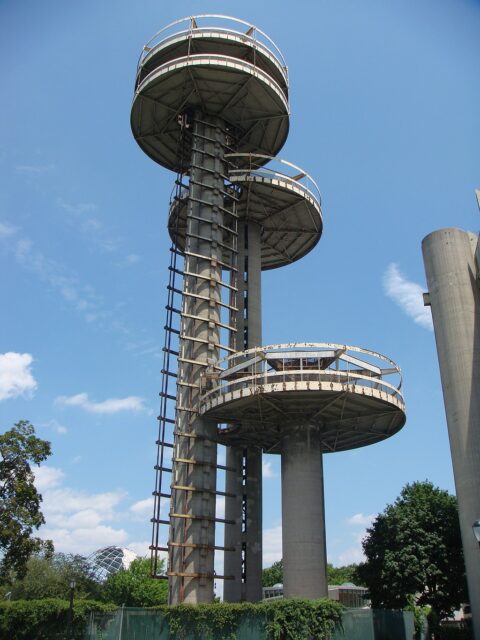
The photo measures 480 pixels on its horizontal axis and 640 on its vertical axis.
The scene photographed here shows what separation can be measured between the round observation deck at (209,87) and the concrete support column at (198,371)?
2.31 meters

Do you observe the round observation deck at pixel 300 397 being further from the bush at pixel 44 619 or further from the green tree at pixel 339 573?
the green tree at pixel 339 573

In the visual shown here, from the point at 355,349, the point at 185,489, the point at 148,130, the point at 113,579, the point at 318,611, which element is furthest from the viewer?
the point at 113,579

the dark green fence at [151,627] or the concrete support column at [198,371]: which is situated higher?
the concrete support column at [198,371]

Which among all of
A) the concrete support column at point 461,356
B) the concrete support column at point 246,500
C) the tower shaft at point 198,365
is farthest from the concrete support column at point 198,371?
the concrete support column at point 461,356

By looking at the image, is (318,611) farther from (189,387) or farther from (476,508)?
(189,387)

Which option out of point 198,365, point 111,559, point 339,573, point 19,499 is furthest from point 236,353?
point 339,573

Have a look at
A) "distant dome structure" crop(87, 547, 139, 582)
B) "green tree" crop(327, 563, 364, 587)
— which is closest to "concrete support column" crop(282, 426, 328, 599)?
"distant dome structure" crop(87, 547, 139, 582)

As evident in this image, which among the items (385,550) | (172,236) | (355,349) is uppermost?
(172,236)

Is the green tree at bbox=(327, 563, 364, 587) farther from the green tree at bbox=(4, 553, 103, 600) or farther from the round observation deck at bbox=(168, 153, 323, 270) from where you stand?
the round observation deck at bbox=(168, 153, 323, 270)

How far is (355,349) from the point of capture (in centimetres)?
4172

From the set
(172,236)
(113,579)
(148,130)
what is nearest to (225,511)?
(172,236)

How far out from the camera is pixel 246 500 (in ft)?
166

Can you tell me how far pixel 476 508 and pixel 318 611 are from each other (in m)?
11.5

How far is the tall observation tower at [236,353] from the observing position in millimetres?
42188
